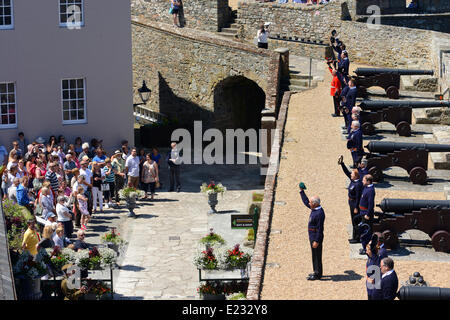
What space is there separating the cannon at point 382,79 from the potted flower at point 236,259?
11.0 metres

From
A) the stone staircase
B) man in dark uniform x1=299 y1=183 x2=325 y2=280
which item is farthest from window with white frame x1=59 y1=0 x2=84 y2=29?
man in dark uniform x1=299 y1=183 x2=325 y2=280

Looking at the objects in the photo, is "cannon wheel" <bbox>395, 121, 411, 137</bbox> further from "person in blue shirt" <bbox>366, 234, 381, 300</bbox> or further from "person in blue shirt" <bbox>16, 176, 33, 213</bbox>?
"person in blue shirt" <bbox>366, 234, 381, 300</bbox>

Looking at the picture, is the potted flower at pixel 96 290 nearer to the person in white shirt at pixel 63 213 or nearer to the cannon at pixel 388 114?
the person in white shirt at pixel 63 213

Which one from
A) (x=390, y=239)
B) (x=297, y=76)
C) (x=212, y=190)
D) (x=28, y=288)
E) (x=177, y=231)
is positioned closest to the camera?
(x=390, y=239)

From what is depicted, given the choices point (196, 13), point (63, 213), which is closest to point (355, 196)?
point (63, 213)

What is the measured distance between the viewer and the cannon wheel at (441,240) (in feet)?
59.9

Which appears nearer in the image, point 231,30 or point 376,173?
point 376,173

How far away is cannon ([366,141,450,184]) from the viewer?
72.3ft

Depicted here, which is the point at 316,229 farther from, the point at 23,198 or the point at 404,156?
the point at 23,198

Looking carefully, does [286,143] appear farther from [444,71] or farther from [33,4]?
[33,4]

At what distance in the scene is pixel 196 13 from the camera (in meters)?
37.5

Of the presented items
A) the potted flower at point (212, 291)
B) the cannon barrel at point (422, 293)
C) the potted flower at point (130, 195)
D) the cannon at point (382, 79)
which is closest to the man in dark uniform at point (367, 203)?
the potted flower at point (212, 291)

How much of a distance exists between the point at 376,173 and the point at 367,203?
4.41 m

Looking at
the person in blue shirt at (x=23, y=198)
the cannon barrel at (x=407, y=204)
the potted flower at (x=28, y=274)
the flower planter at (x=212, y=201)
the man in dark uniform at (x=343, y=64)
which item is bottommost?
the flower planter at (x=212, y=201)
